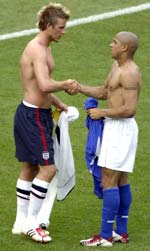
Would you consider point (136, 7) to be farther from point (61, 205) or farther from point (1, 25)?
point (61, 205)

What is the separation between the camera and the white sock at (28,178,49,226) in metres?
9.88

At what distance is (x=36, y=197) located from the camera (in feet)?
32.6

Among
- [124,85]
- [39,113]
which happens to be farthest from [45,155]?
[124,85]

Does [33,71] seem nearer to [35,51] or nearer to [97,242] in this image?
[35,51]

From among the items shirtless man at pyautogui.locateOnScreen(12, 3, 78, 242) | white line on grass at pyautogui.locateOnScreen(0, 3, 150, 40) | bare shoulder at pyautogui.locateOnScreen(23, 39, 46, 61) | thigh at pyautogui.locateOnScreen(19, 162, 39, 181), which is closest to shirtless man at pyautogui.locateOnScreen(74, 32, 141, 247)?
shirtless man at pyautogui.locateOnScreen(12, 3, 78, 242)

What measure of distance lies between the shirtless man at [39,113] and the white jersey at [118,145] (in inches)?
19.9

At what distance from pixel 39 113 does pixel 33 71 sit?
40 centimetres

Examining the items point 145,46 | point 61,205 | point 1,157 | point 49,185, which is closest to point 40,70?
point 49,185

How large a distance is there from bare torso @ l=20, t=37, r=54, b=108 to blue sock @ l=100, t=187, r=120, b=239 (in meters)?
1.04

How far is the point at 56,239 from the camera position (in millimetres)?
9969

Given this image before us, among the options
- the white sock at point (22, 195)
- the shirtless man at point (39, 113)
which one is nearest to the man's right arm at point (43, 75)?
the shirtless man at point (39, 113)

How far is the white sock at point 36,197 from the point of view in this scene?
9.88 meters

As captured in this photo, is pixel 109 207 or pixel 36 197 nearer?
pixel 109 207

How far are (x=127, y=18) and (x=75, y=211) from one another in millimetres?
9567
